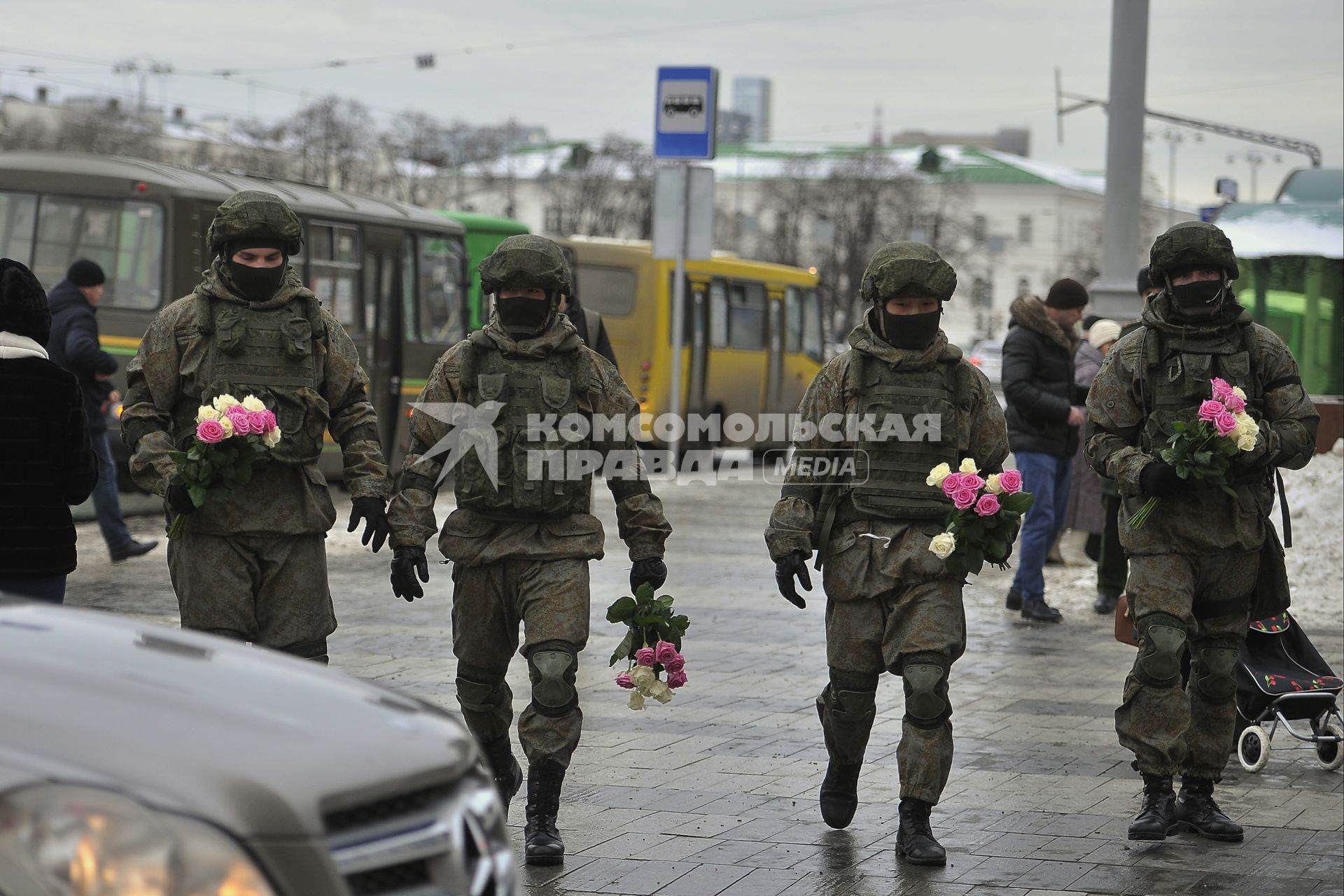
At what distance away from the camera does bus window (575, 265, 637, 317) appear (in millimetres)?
23391

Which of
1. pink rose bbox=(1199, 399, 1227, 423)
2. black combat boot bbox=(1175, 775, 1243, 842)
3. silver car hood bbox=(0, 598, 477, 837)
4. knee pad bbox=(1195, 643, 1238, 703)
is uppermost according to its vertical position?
pink rose bbox=(1199, 399, 1227, 423)

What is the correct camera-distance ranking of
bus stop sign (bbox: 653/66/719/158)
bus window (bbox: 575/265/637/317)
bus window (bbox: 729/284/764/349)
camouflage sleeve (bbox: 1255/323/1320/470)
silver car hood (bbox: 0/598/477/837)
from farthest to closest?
bus window (bbox: 729/284/764/349) < bus window (bbox: 575/265/637/317) < bus stop sign (bbox: 653/66/719/158) < camouflage sleeve (bbox: 1255/323/1320/470) < silver car hood (bbox: 0/598/477/837)

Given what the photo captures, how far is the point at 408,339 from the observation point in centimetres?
1748

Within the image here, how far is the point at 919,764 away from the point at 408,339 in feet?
41.4

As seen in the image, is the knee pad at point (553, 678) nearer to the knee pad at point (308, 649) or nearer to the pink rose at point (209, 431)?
the knee pad at point (308, 649)

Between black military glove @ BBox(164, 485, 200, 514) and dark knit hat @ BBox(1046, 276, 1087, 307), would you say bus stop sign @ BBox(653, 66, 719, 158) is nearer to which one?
dark knit hat @ BBox(1046, 276, 1087, 307)

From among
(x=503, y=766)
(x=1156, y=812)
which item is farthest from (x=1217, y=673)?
(x=503, y=766)

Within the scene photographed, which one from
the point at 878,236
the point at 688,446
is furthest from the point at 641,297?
the point at 878,236

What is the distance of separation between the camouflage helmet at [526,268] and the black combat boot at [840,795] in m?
1.73

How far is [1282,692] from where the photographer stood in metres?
6.56

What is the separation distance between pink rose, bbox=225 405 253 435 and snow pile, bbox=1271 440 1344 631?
701cm

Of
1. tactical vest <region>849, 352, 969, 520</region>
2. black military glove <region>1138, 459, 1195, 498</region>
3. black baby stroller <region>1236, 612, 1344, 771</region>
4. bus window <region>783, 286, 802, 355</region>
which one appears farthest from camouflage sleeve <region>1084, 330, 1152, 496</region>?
bus window <region>783, 286, 802, 355</region>

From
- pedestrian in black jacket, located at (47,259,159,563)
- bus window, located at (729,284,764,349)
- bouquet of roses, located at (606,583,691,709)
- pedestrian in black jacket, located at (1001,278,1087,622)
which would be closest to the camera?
bouquet of roses, located at (606,583,691,709)

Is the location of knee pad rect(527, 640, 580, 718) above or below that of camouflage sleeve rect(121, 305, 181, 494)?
below
